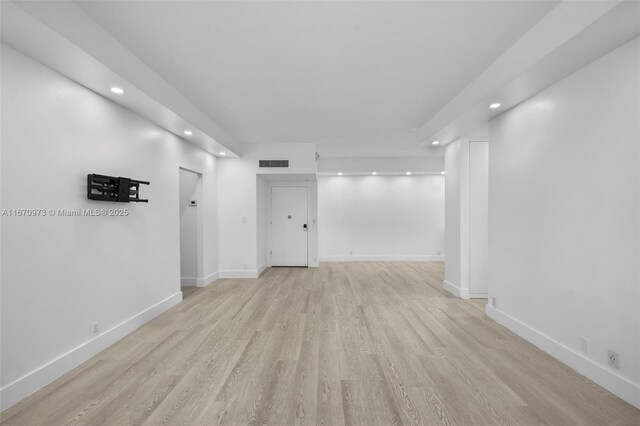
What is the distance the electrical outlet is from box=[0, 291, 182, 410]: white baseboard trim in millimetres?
4417

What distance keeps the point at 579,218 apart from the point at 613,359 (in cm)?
111

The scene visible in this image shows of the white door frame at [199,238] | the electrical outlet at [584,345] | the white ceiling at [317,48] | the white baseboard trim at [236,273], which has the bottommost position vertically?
the white baseboard trim at [236,273]

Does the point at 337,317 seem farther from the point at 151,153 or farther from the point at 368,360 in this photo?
the point at 151,153

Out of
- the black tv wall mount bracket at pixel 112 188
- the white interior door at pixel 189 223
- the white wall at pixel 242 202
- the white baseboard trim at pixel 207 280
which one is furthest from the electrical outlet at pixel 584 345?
the white interior door at pixel 189 223

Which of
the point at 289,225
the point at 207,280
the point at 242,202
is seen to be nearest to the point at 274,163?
the point at 242,202

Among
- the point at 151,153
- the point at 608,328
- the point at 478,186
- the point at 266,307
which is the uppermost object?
the point at 151,153

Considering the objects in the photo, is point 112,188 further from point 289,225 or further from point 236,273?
point 289,225

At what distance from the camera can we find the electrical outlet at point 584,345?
2434 millimetres

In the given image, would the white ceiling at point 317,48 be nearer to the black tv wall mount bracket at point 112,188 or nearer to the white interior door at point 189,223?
the black tv wall mount bracket at point 112,188

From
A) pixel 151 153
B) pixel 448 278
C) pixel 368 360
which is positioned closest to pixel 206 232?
pixel 151 153

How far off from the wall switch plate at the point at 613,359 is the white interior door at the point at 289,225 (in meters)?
5.95

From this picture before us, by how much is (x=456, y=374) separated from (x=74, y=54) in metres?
3.95

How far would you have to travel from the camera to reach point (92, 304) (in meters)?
2.84

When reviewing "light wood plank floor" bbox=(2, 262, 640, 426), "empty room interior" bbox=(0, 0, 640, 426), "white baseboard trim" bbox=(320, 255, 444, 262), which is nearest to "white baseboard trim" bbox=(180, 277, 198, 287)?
"empty room interior" bbox=(0, 0, 640, 426)
